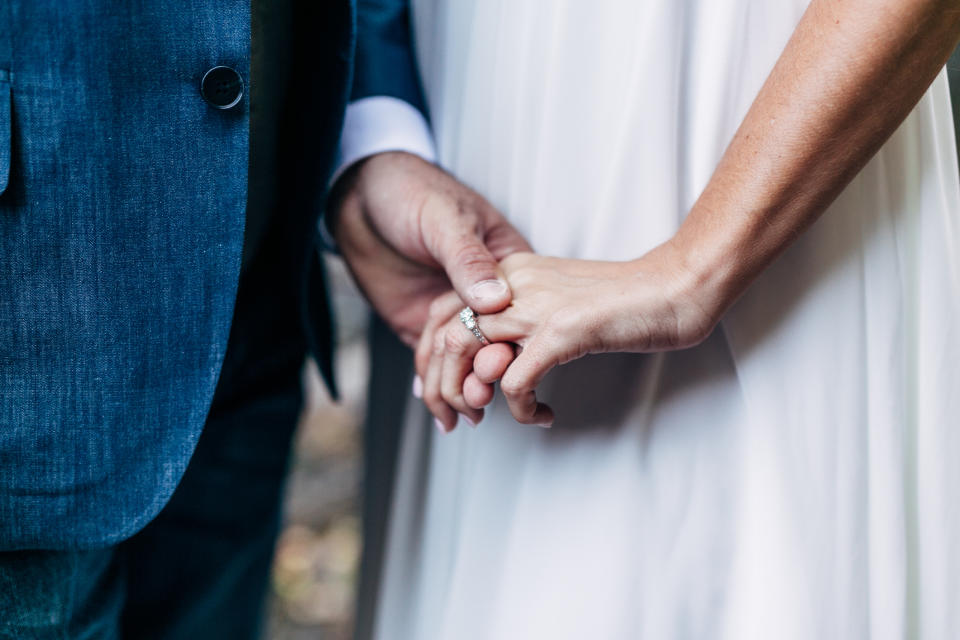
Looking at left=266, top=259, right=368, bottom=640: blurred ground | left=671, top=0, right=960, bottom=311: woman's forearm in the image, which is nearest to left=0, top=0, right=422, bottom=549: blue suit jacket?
left=671, top=0, right=960, bottom=311: woman's forearm

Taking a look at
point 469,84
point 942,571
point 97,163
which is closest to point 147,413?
point 97,163

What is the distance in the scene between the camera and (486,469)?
95cm

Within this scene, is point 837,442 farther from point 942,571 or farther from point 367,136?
point 367,136

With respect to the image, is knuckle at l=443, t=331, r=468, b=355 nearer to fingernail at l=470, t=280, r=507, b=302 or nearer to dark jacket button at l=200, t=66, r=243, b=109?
fingernail at l=470, t=280, r=507, b=302

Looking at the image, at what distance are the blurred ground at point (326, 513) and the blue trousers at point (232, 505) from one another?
2.55ft

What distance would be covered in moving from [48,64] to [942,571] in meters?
1.00

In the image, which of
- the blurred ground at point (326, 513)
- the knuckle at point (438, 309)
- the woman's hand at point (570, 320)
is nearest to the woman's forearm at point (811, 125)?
the woman's hand at point (570, 320)

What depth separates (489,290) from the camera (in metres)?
0.83

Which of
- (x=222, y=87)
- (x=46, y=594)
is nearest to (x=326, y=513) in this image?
(x=46, y=594)

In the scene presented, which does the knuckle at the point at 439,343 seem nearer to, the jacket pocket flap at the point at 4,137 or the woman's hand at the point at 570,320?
the woman's hand at the point at 570,320

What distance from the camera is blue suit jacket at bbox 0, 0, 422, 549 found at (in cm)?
76

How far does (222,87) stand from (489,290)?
34 cm

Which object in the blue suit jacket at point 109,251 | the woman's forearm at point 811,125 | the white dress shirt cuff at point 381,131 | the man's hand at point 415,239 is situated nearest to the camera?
the woman's forearm at point 811,125

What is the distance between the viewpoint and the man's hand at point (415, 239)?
33.9 inches
